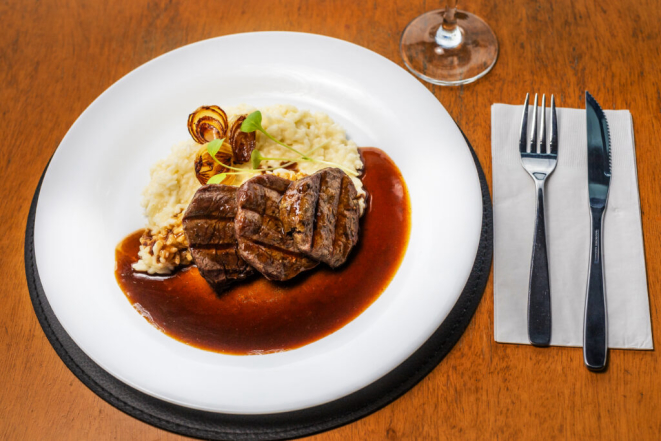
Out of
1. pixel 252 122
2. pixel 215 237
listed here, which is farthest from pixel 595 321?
pixel 252 122

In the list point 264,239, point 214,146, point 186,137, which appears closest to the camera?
point 264,239

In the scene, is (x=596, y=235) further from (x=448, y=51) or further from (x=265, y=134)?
(x=265, y=134)

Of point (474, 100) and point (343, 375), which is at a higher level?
point (474, 100)

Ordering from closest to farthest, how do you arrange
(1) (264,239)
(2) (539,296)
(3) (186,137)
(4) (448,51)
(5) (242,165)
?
1. (2) (539,296)
2. (1) (264,239)
3. (5) (242,165)
4. (3) (186,137)
5. (4) (448,51)

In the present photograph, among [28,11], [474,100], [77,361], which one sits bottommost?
[77,361]

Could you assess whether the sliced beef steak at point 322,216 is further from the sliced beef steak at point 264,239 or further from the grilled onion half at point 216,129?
the grilled onion half at point 216,129

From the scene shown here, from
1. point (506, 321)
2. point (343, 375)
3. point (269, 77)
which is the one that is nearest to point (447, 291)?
point (506, 321)

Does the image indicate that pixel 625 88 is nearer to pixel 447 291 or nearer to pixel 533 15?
pixel 533 15
